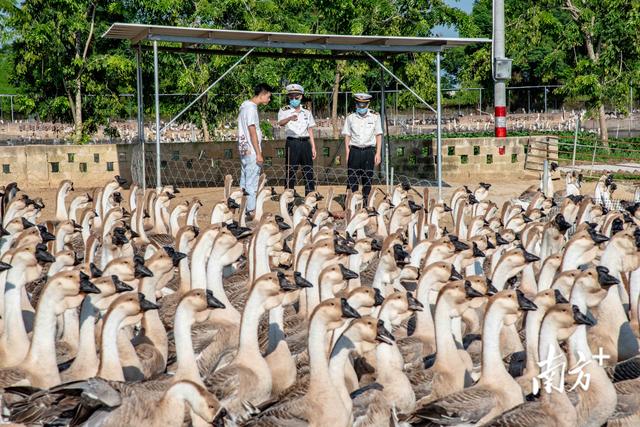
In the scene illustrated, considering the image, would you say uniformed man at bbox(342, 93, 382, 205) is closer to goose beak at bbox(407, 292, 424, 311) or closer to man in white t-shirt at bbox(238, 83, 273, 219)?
man in white t-shirt at bbox(238, 83, 273, 219)

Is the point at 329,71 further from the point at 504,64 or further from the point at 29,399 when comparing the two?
the point at 29,399

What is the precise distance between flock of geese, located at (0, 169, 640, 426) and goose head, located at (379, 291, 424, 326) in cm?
1

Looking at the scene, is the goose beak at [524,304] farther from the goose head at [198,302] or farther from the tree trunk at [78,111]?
the tree trunk at [78,111]

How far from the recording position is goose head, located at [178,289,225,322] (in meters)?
8.36

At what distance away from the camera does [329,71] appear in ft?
117

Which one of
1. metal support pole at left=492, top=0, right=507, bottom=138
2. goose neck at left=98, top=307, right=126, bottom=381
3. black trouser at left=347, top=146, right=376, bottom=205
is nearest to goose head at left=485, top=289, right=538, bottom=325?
goose neck at left=98, top=307, right=126, bottom=381

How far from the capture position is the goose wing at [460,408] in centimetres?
752

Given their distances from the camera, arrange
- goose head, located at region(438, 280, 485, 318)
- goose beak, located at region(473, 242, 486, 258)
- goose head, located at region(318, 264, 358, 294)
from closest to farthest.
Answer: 1. goose head, located at region(438, 280, 485, 318)
2. goose head, located at region(318, 264, 358, 294)
3. goose beak, located at region(473, 242, 486, 258)

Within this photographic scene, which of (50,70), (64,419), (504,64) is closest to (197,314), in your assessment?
(64,419)

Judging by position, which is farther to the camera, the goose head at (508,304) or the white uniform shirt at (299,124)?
the white uniform shirt at (299,124)

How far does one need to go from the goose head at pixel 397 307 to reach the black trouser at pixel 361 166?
333 inches

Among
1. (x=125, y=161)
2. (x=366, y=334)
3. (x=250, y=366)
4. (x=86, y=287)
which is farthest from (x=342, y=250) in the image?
(x=125, y=161)

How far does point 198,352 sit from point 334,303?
2.12 m

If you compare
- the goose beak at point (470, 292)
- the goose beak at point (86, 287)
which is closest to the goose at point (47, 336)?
the goose beak at point (86, 287)
